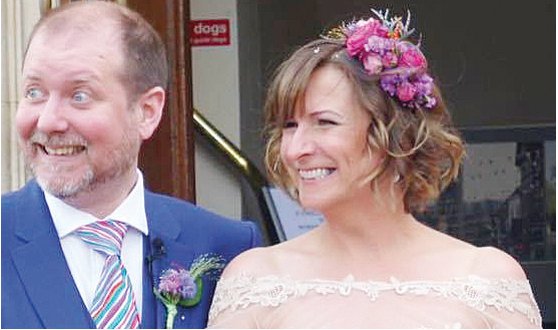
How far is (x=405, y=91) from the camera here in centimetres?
265

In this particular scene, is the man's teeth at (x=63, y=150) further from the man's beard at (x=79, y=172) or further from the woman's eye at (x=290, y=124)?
the woman's eye at (x=290, y=124)

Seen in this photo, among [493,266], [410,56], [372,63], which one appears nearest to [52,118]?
[372,63]

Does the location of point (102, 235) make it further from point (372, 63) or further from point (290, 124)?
point (372, 63)

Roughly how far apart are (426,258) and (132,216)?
573 millimetres

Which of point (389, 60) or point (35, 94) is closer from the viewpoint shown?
point (35, 94)

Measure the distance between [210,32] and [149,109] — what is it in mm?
2843

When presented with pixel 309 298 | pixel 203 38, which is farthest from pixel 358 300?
pixel 203 38

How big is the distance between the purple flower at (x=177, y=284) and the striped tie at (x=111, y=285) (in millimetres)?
65

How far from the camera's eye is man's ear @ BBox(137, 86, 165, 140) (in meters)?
2.66

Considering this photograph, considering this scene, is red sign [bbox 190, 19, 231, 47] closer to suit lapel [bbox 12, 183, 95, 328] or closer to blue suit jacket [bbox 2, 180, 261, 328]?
blue suit jacket [bbox 2, 180, 261, 328]

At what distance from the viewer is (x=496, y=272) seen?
2.68 m

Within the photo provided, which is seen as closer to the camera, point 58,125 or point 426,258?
point 58,125

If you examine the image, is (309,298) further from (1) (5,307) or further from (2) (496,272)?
(1) (5,307)

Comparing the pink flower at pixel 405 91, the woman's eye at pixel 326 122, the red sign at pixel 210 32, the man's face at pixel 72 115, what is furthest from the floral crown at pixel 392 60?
the red sign at pixel 210 32
